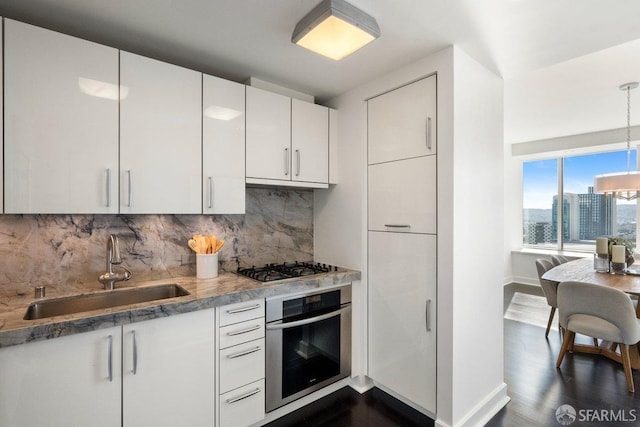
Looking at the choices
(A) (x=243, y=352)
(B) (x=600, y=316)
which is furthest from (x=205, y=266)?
(B) (x=600, y=316)

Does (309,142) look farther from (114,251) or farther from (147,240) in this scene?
(114,251)

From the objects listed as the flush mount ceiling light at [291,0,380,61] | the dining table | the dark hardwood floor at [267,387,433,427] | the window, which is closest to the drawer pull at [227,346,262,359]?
the dark hardwood floor at [267,387,433,427]

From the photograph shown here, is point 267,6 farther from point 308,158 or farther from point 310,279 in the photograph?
point 310,279

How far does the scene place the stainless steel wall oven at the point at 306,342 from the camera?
2.07 m

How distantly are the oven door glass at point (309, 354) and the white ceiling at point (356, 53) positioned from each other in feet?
6.13

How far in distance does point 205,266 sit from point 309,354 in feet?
3.25

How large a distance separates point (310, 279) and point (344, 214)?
0.73 m

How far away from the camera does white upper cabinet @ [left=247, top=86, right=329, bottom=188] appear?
2.31 meters

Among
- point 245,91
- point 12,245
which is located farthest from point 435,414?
point 12,245

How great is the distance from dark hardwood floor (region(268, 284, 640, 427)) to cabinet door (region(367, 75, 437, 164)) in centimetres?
184

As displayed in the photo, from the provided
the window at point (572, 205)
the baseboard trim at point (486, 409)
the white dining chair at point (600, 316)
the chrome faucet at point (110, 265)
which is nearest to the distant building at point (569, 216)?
the window at point (572, 205)

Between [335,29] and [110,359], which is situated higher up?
[335,29]

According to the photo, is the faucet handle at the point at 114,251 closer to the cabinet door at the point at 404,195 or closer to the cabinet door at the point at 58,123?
the cabinet door at the point at 58,123

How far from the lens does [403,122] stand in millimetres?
2240
